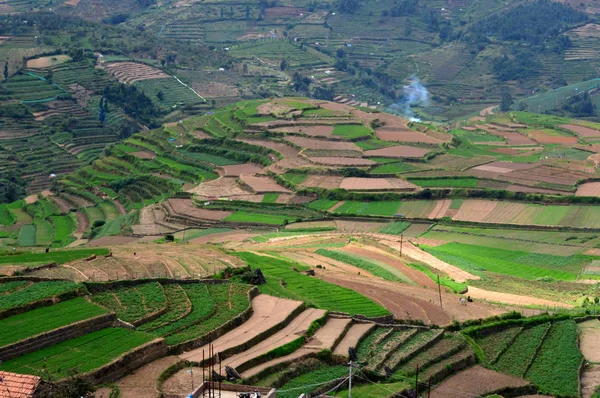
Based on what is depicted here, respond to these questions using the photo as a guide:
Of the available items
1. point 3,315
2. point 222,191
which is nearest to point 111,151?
point 222,191

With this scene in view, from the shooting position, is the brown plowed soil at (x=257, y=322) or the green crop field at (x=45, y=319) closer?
the green crop field at (x=45, y=319)

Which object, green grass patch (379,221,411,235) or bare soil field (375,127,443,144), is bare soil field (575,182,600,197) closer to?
green grass patch (379,221,411,235)

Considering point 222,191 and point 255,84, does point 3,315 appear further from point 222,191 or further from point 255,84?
point 255,84

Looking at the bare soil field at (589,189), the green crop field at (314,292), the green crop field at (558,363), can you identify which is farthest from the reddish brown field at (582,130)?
the green crop field at (558,363)

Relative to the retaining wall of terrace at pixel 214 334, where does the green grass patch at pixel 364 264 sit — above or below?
Result: below

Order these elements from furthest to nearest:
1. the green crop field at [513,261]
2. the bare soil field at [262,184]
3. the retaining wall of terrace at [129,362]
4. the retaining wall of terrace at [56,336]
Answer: the bare soil field at [262,184], the green crop field at [513,261], the retaining wall of terrace at [56,336], the retaining wall of terrace at [129,362]

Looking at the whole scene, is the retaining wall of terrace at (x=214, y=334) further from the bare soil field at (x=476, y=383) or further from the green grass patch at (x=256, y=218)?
the green grass patch at (x=256, y=218)
